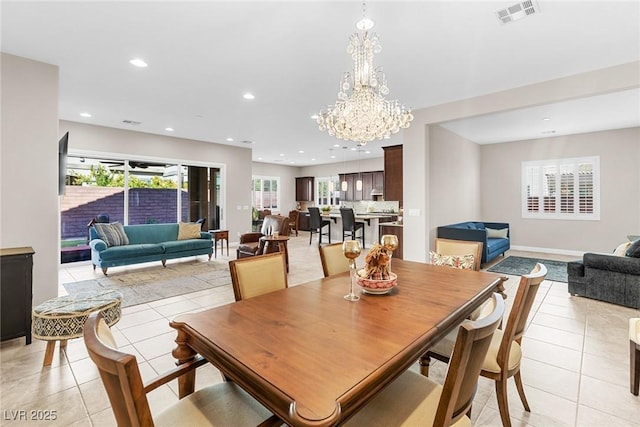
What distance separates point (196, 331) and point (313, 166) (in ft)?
37.6

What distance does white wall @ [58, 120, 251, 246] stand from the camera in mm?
5730

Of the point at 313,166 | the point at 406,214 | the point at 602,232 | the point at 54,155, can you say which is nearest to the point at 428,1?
the point at 406,214

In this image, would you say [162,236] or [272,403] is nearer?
[272,403]

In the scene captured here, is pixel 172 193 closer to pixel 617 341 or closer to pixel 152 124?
pixel 152 124

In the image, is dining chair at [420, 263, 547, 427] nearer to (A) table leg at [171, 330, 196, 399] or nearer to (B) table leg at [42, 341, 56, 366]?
(A) table leg at [171, 330, 196, 399]

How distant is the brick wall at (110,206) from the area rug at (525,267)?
7308 millimetres

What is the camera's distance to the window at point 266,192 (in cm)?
1178

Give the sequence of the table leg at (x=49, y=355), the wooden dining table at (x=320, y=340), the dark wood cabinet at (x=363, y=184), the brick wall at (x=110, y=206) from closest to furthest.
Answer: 1. the wooden dining table at (x=320, y=340)
2. the table leg at (x=49, y=355)
3. the brick wall at (x=110, y=206)
4. the dark wood cabinet at (x=363, y=184)

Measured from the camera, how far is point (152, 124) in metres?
5.82

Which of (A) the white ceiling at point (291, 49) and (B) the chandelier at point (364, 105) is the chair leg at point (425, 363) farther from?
(A) the white ceiling at point (291, 49)

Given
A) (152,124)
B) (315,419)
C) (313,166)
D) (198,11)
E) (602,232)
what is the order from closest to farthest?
(315,419) → (198,11) → (152,124) → (602,232) → (313,166)

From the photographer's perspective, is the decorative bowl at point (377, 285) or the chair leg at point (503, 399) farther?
the decorative bowl at point (377, 285)

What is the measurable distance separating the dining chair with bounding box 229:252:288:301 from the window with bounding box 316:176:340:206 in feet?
31.8

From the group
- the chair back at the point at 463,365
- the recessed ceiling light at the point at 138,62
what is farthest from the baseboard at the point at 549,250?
the recessed ceiling light at the point at 138,62
